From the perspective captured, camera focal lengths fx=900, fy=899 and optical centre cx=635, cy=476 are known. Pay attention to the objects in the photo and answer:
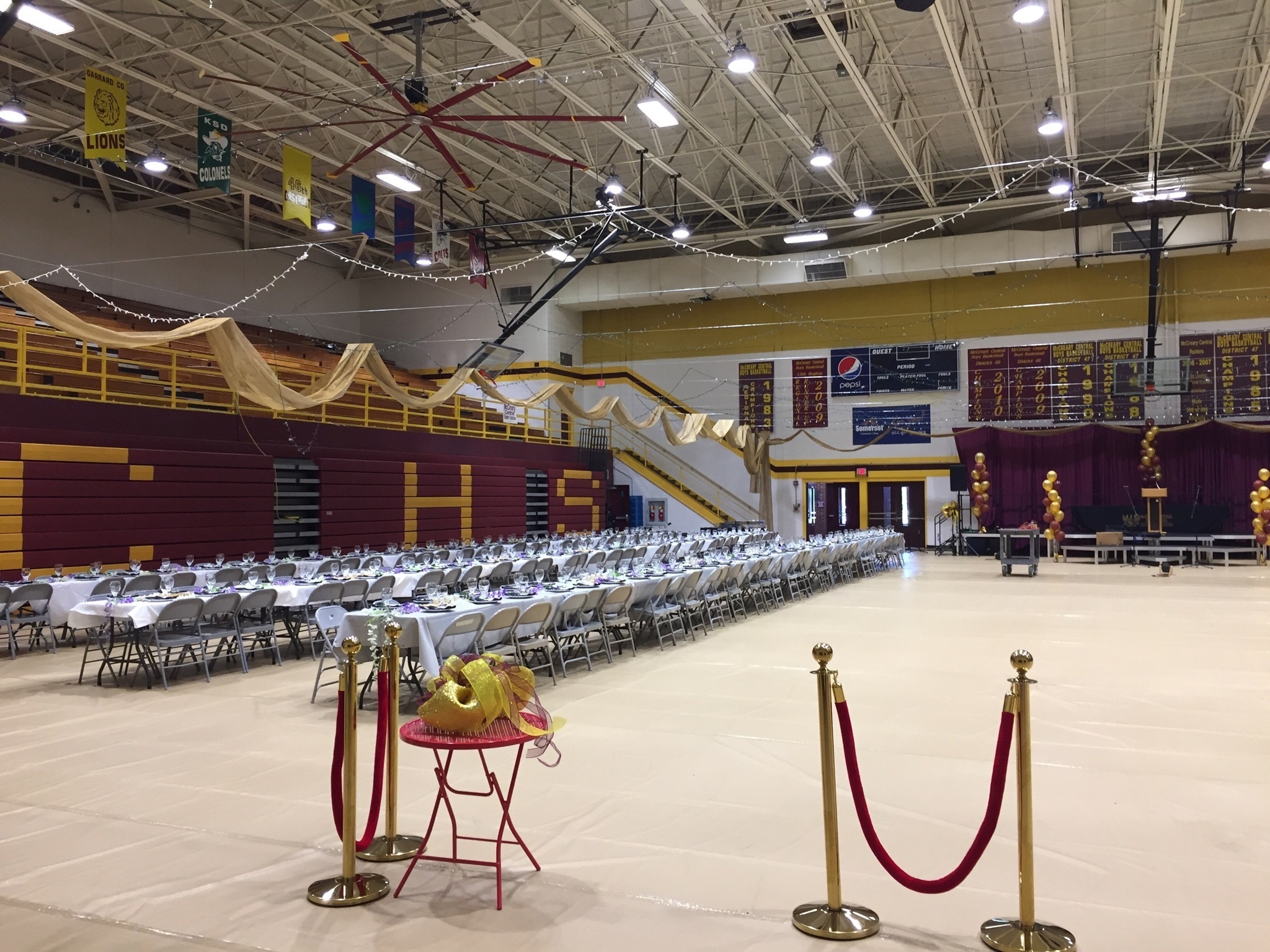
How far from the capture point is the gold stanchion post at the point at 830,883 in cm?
285

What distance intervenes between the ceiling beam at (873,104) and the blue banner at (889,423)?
16.5 feet

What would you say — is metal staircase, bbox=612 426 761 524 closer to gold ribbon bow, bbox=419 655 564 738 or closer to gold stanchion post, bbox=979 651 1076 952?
gold ribbon bow, bbox=419 655 564 738


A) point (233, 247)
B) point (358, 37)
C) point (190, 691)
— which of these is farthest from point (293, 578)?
point (233, 247)

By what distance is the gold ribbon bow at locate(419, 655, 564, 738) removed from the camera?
9.55 ft

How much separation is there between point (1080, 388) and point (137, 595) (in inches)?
740

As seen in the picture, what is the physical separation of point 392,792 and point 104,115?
850cm

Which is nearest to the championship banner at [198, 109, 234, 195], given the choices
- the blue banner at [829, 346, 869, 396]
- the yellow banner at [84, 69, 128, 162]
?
the yellow banner at [84, 69, 128, 162]

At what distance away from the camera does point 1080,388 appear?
19.8 metres

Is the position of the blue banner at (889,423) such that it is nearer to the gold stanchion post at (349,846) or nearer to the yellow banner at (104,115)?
the yellow banner at (104,115)

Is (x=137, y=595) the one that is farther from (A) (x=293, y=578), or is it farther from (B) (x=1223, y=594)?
(B) (x=1223, y=594)

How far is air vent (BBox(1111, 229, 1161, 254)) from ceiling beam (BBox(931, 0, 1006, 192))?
325 cm

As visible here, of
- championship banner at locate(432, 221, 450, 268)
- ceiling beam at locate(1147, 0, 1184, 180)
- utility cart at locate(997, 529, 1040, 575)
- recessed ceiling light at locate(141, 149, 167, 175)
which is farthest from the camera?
utility cart at locate(997, 529, 1040, 575)

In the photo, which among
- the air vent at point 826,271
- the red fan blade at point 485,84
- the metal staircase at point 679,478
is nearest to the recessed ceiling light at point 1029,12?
the red fan blade at point 485,84

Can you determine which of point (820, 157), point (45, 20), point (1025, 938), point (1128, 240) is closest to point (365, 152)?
point (45, 20)
